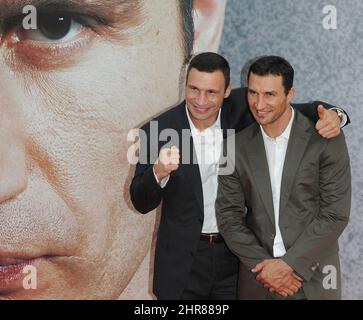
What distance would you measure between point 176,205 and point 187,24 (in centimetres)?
88

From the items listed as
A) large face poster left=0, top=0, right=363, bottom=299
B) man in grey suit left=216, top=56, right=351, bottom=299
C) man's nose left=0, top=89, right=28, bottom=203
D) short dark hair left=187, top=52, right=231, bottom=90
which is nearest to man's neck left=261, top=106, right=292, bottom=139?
man in grey suit left=216, top=56, right=351, bottom=299

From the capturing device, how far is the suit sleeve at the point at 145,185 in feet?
6.85

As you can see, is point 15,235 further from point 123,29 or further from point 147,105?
point 123,29

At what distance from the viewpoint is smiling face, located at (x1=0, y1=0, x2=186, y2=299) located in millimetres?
2574

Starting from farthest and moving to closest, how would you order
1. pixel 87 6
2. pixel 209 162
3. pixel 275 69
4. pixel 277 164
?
pixel 87 6 < pixel 209 162 < pixel 277 164 < pixel 275 69

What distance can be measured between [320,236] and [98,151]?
111 centimetres

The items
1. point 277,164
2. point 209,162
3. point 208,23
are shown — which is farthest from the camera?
point 208,23

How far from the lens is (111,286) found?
2775mm

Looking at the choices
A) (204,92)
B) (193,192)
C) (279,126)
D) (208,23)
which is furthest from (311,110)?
(208,23)

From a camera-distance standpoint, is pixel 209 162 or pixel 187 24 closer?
pixel 209 162

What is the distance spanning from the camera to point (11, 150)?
103 inches

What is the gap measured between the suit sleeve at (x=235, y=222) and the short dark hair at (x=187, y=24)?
0.70 m

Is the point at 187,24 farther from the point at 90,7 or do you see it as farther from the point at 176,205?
the point at 176,205
